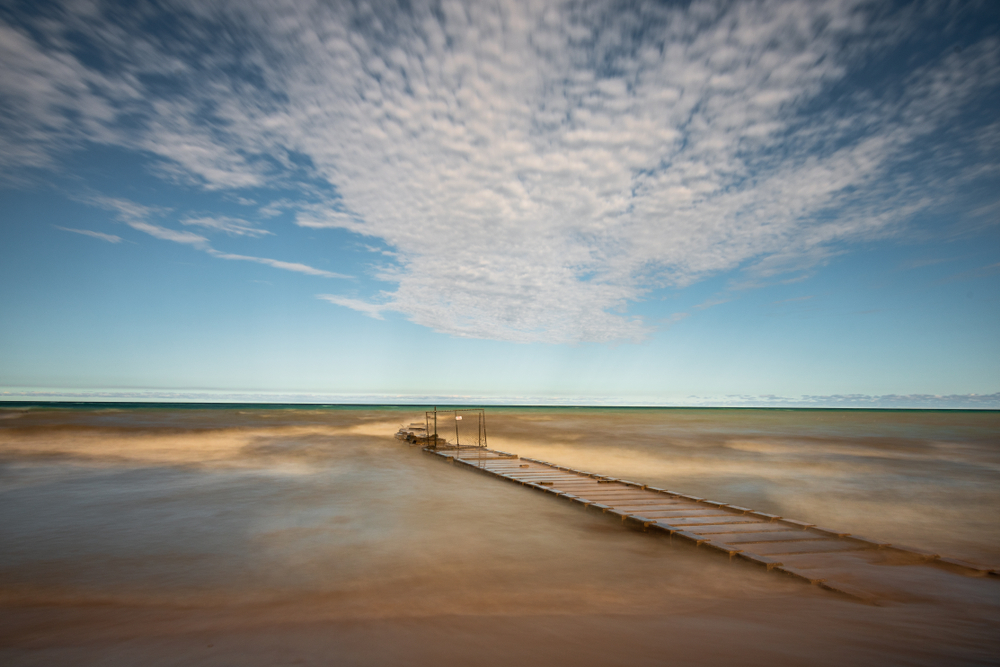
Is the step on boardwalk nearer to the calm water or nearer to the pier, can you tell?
the pier

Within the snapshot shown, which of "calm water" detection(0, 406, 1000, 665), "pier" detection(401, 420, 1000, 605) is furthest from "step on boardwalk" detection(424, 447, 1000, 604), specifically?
"calm water" detection(0, 406, 1000, 665)

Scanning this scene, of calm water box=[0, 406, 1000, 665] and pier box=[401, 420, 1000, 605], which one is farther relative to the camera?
pier box=[401, 420, 1000, 605]

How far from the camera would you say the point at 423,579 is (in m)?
6.66

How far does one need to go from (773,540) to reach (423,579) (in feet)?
20.4

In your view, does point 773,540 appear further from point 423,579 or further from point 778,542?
point 423,579

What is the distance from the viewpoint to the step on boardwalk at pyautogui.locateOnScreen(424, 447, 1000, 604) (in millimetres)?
6531

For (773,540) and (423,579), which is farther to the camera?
(773,540)

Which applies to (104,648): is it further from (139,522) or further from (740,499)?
(740,499)

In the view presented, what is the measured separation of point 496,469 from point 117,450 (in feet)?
63.0

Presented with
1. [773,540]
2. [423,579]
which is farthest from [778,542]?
[423,579]

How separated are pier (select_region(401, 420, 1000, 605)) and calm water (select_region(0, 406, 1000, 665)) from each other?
34 cm

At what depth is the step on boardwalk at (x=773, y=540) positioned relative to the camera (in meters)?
6.53

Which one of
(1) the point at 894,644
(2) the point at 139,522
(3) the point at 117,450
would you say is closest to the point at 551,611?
(1) the point at 894,644

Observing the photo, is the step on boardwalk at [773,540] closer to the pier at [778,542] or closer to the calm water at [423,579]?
the pier at [778,542]
